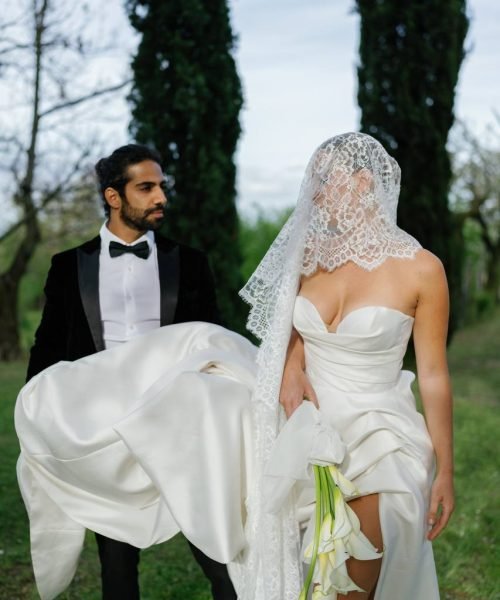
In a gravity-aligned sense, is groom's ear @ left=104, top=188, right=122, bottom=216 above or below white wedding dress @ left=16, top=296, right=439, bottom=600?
above

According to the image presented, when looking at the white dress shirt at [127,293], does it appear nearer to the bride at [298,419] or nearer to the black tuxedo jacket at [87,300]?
the black tuxedo jacket at [87,300]

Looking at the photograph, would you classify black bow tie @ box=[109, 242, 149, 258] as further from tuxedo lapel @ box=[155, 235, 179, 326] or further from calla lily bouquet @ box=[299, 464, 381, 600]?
calla lily bouquet @ box=[299, 464, 381, 600]

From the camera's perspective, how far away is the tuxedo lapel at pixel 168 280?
3.88 meters

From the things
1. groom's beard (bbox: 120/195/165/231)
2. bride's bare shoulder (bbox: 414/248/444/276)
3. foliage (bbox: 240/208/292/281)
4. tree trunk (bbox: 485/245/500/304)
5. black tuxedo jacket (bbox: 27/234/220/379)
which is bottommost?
tree trunk (bbox: 485/245/500/304)

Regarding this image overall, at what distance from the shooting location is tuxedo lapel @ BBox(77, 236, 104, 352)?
378 centimetres

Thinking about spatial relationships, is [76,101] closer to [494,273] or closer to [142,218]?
[142,218]

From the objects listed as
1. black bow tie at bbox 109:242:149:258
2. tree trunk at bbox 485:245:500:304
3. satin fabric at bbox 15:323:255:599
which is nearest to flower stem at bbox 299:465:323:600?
satin fabric at bbox 15:323:255:599

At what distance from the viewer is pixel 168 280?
3906 mm

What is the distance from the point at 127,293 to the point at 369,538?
1697mm

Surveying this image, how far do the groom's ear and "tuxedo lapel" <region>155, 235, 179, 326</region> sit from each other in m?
0.26

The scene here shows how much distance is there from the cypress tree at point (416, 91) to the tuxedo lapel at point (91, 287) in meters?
10.3

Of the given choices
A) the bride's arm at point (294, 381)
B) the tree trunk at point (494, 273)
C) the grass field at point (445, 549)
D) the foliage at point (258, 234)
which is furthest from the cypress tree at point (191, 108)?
the tree trunk at point (494, 273)

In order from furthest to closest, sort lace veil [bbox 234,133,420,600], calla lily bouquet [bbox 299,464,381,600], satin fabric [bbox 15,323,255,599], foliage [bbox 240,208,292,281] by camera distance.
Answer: foliage [bbox 240,208,292,281] < satin fabric [bbox 15,323,255,599] < lace veil [bbox 234,133,420,600] < calla lily bouquet [bbox 299,464,381,600]

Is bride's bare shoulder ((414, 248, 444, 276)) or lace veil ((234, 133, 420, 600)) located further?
lace veil ((234, 133, 420, 600))
